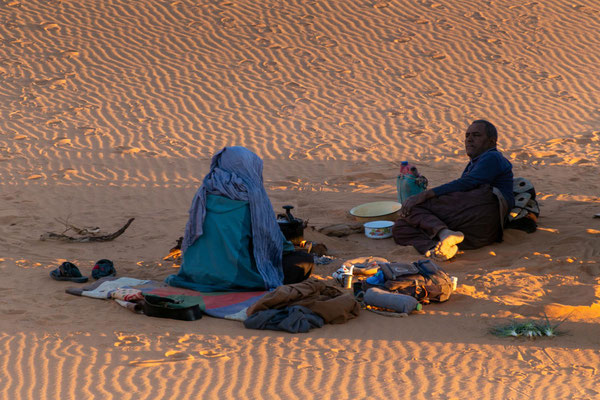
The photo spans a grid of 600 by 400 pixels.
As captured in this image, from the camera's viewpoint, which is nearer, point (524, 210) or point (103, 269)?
point (103, 269)

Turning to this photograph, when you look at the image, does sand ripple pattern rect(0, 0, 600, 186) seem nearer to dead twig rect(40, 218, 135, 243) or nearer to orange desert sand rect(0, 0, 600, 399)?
orange desert sand rect(0, 0, 600, 399)

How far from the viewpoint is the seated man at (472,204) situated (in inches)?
321

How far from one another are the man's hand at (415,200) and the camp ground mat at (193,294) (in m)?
2.13

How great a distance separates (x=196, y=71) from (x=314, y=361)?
497 inches

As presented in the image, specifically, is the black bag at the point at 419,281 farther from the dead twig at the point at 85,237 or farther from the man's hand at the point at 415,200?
the dead twig at the point at 85,237

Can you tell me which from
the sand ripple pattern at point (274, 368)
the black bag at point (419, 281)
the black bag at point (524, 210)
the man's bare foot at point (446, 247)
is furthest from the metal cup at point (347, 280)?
the black bag at point (524, 210)

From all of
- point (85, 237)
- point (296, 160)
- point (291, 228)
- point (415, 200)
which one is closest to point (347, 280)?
point (291, 228)

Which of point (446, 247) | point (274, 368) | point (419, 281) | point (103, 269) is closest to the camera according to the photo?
point (274, 368)

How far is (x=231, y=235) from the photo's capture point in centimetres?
681

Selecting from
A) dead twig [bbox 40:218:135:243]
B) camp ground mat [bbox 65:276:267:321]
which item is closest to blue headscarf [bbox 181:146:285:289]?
camp ground mat [bbox 65:276:267:321]

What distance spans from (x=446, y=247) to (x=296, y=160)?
5.33m

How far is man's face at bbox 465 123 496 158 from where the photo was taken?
8234mm

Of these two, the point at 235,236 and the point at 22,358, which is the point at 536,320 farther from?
the point at 22,358

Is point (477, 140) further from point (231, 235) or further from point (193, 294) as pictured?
point (193, 294)
